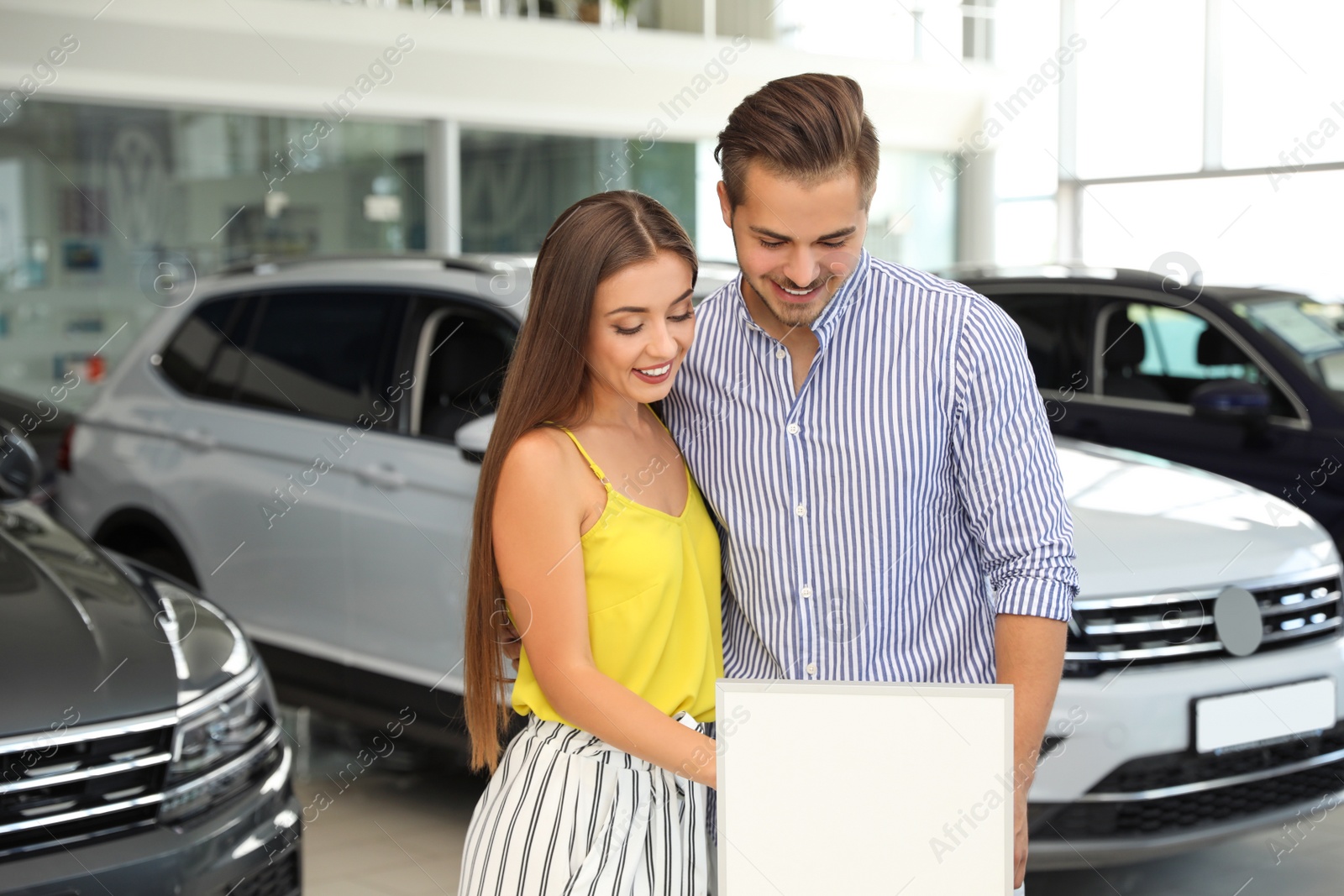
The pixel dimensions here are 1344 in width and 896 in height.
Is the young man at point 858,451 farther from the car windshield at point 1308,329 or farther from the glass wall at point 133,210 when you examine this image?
the glass wall at point 133,210

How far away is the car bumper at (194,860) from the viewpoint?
2195mm

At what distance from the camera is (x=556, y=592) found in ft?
4.76

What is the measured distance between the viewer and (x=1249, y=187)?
491 inches

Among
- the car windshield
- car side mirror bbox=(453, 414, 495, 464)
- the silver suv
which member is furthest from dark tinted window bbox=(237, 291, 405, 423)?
the car windshield

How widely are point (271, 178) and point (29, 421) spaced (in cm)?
333

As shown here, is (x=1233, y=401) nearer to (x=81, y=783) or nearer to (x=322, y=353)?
(x=322, y=353)

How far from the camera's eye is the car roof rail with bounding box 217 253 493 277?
3.74 m

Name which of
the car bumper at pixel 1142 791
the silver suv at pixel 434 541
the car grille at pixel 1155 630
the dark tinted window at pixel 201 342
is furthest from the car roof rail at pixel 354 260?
the car bumper at pixel 1142 791

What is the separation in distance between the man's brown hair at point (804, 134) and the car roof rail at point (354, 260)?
214cm

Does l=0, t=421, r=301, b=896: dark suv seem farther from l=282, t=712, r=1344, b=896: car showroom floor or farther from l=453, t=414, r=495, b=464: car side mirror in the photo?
l=282, t=712, r=1344, b=896: car showroom floor

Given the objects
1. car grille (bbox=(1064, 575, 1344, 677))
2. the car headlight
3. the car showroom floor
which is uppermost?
car grille (bbox=(1064, 575, 1344, 677))

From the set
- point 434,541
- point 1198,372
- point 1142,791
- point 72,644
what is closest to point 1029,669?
point 1142,791

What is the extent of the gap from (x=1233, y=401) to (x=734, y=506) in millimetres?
3016

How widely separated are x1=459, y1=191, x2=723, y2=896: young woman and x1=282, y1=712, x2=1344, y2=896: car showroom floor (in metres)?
1.92
